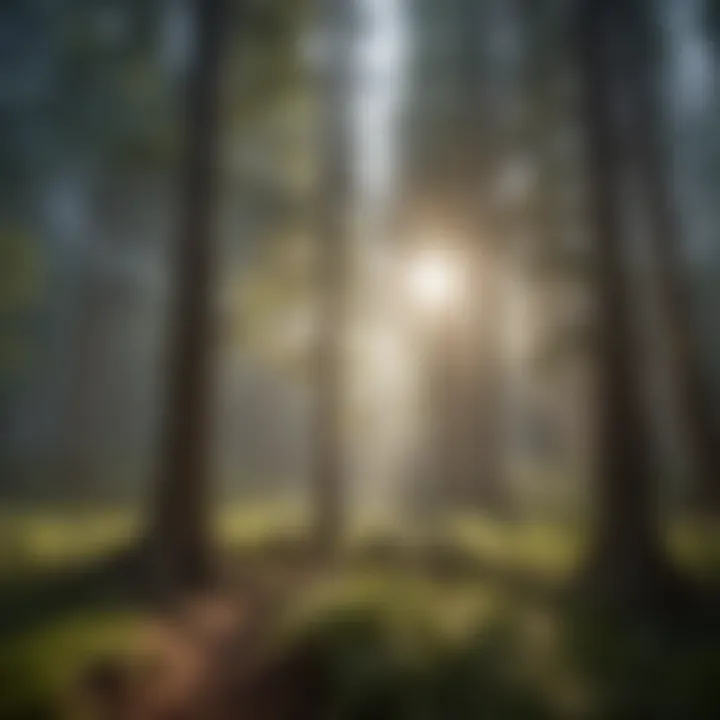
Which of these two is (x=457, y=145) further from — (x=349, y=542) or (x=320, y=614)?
(x=320, y=614)

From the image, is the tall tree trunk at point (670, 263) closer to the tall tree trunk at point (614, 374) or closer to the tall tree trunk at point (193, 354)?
the tall tree trunk at point (614, 374)

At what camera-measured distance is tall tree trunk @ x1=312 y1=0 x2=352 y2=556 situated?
3.07 metres

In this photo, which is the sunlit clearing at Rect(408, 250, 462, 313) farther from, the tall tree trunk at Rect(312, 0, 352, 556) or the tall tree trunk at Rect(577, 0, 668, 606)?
the tall tree trunk at Rect(577, 0, 668, 606)

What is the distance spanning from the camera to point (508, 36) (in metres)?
3.35

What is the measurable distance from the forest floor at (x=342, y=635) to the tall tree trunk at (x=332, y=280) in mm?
132

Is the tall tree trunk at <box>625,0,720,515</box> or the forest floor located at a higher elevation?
the tall tree trunk at <box>625,0,720,515</box>

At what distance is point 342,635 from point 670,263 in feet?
5.33

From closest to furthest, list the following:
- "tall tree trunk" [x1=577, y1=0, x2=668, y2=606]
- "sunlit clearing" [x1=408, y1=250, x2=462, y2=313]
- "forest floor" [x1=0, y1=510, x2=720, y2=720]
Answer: "forest floor" [x1=0, y1=510, x2=720, y2=720], "tall tree trunk" [x1=577, y1=0, x2=668, y2=606], "sunlit clearing" [x1=408, y1=250, x2=462, y2=313]

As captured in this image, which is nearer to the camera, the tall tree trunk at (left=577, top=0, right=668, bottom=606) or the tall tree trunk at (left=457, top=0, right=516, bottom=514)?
the tall tree trunk at (left=577, top=0, right=668, bottom=606)

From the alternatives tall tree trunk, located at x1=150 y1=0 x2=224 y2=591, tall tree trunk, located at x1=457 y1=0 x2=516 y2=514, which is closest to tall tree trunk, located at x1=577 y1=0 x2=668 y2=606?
tall tree trunk, located at x1=457 y1=0 x2=516 y2=514

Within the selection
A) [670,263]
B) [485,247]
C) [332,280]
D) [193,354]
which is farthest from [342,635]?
[670,263]

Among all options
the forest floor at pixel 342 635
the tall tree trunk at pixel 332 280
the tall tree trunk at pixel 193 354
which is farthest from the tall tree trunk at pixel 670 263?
the tall tree trunk at pixel 193 354

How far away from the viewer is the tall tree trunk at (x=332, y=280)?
307cm

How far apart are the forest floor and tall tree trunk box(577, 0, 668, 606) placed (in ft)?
0.34
